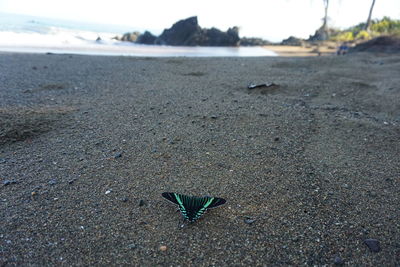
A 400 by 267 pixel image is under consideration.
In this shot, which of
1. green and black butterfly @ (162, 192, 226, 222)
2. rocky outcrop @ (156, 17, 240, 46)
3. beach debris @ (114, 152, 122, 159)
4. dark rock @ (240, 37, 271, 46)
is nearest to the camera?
green and black butterfly @ (162, 192, 226, 222)

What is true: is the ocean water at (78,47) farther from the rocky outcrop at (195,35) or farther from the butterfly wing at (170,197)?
the butterfly wing at (170,197)

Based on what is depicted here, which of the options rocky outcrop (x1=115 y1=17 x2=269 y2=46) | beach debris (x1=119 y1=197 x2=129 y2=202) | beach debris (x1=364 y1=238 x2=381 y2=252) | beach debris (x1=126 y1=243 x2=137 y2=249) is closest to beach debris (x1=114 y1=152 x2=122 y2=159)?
beach debris (x1=119 y1=197 x2=129 y2=202)

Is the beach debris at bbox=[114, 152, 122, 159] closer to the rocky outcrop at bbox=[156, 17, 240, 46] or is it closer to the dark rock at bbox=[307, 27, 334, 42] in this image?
the rocky outcrop at bbox=[156, 17, 240, 46]

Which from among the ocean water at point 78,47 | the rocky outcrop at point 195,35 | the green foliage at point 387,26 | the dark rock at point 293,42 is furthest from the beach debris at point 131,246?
the rocky outcrop at point 195,35

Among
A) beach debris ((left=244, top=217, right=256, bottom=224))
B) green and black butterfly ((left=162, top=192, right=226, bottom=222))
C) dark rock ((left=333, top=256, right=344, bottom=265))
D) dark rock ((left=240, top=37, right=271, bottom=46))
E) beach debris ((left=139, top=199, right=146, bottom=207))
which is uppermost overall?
green and black butterfly ((left=162, top=192, right=226, bottom=222))

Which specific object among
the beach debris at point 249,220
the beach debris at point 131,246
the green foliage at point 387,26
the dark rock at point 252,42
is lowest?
the dark rock at point 252,42

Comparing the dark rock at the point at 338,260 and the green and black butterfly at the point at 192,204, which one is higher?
the green and black butterfly at the point at 192,204

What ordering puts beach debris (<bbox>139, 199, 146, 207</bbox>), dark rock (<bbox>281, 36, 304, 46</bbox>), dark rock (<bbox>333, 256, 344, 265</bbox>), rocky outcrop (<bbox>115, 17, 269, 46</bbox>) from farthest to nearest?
rocky outcrop (<bbox>115, 17, 269, 46</bbox>) → dark rock (<bbox>281, 36, 304, 46</bbox>) → beach debris (<bbox>139, 199, 146, 207</bbox>) → dark rock (<bbox>333, 256, 344, 265</bbox>)
